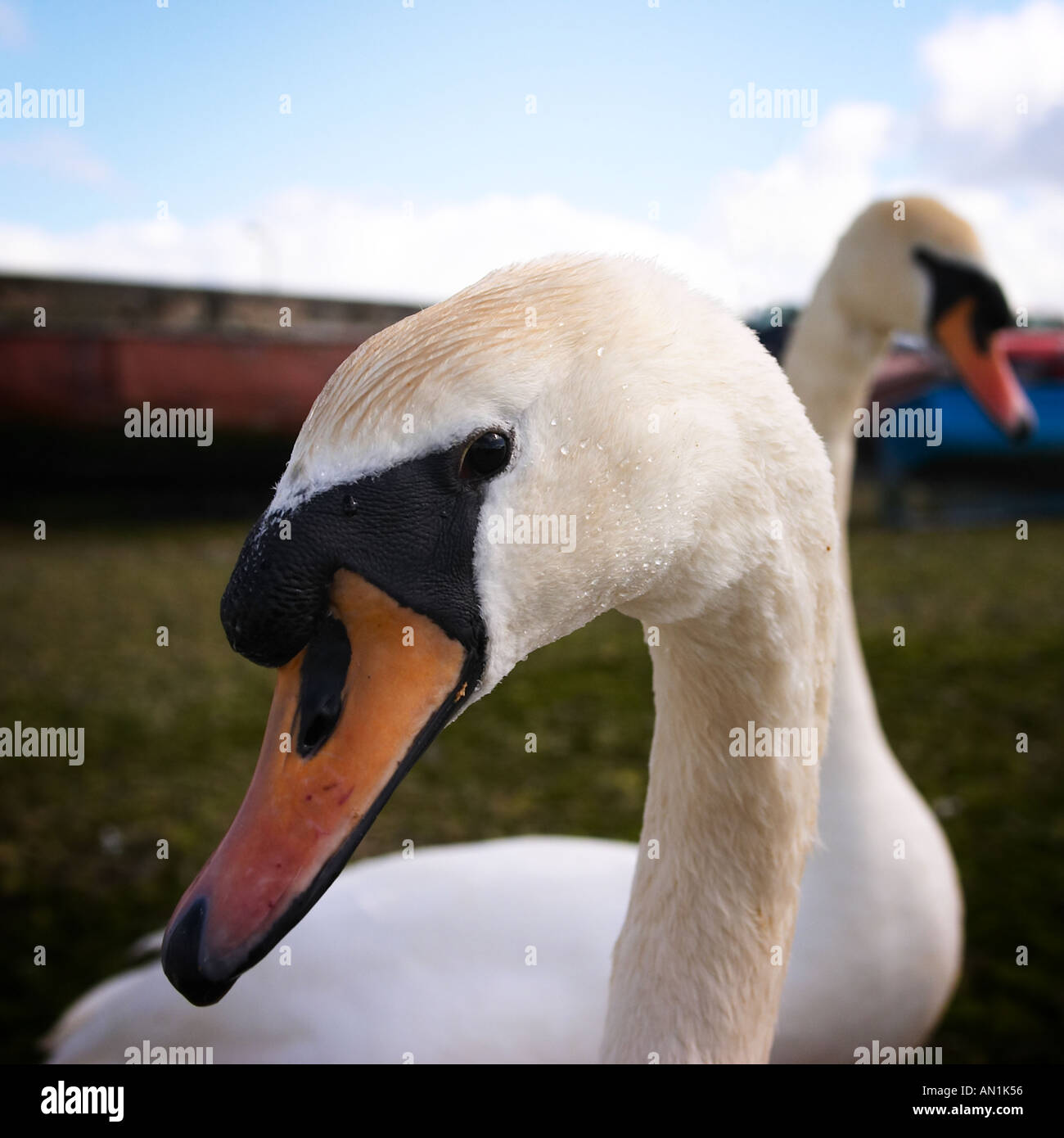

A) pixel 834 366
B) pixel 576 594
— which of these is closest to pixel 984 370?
pixel 834 366

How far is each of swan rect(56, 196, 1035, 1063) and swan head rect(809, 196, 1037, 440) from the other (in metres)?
0.49

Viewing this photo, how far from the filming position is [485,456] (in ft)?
2.39

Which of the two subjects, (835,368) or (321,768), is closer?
(321,768)

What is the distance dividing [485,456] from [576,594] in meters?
0.16

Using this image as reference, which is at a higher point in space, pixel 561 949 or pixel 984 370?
pixel 984 370

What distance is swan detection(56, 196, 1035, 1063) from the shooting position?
1.46 meters

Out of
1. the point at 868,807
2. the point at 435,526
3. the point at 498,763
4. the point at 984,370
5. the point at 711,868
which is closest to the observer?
the point at 435,526

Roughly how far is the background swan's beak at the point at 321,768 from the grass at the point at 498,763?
1620 millimetres

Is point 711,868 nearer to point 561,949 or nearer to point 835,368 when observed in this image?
point 561,949

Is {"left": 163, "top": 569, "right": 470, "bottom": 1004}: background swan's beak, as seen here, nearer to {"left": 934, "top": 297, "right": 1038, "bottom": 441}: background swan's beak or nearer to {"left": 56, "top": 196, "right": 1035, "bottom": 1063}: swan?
{"left": 56, "top": 196, "right": 1035, "bottom": 1063}: swan

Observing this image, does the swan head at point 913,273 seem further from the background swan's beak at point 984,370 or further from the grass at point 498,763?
the grass at point 498,763

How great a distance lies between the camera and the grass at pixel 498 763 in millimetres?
2273

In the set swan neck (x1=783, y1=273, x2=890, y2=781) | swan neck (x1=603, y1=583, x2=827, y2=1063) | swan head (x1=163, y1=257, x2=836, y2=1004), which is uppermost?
swan neck (x1=783, y1=273, x2=890, y2=781)

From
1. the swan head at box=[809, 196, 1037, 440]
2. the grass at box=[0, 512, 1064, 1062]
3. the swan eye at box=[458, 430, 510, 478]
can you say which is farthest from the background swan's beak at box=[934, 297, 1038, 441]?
the swan eye at box=[458, 430, 510, 478]
